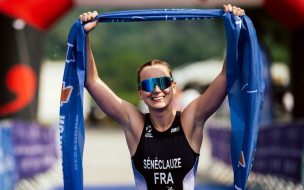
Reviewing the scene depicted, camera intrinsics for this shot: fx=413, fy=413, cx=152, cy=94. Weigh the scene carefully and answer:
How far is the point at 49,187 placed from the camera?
320 inches

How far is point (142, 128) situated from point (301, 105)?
5.57 metres

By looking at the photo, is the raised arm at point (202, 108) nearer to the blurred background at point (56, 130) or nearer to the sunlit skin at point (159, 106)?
the sunlit skin at point (159, 106)

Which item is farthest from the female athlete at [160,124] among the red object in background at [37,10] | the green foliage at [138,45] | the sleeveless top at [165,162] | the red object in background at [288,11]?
the green foliage at [138,45]

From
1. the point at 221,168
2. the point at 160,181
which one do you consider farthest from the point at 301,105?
the point at 160,181

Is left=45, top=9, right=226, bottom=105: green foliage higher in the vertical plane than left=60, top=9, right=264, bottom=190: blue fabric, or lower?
higher

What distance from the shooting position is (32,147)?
7.50 meters

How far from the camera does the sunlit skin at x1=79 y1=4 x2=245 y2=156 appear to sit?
2998 mm

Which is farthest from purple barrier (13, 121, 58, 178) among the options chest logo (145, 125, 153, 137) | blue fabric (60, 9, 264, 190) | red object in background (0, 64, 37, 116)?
chest logo (145, 125, 153, 137)

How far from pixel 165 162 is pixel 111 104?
59cm

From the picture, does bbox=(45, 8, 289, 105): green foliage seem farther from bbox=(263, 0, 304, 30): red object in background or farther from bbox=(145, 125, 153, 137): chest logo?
bbox=(145, 125, 153, 137): chest logo

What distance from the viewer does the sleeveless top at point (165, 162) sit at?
2926 millimetres

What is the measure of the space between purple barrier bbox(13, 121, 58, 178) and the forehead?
4.30m

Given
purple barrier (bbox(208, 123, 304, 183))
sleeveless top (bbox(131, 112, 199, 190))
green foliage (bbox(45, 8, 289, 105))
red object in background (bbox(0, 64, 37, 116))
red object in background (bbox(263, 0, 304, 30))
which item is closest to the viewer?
sleeveless top (bbox(131, 112, 199, 190))

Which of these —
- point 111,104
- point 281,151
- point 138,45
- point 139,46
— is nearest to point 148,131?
point 111,104
